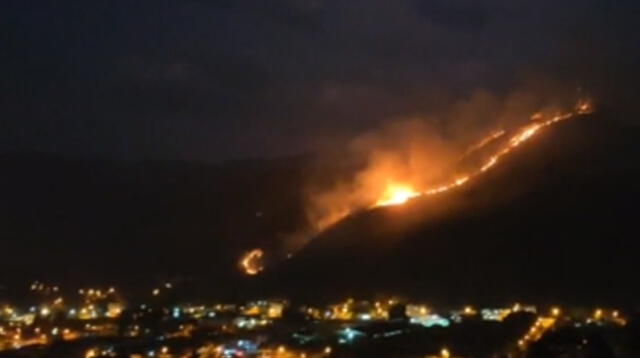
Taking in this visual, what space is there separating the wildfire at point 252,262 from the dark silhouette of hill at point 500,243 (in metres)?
1.68

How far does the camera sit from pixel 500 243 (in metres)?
51.8

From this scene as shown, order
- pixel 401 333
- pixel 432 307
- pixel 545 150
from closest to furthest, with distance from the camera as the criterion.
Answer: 1. pixel 401 333
2. pixel 432 307
3. pixel 545 150

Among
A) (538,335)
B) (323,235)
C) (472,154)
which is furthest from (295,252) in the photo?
(538,335)

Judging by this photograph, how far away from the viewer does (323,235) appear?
53.1 meters

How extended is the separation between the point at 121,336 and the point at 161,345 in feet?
13.1

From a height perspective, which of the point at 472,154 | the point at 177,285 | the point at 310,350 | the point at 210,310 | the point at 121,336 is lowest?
the point at 310,350

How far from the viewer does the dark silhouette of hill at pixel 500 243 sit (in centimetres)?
4516

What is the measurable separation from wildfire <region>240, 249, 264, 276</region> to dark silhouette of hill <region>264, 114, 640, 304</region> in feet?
5.53

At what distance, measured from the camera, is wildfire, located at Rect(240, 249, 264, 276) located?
51.5 meters

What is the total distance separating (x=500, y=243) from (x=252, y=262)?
12940mm

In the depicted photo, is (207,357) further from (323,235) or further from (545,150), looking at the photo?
(545,150)

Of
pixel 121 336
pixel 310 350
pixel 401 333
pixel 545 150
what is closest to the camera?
pixel 310 350

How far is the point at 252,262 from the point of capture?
52.3 m

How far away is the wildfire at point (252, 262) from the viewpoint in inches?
2029
